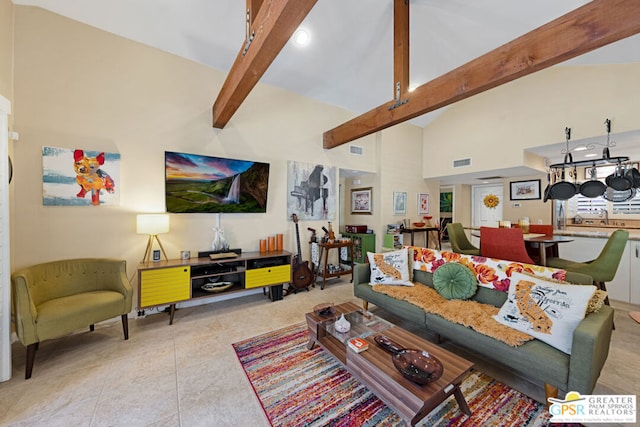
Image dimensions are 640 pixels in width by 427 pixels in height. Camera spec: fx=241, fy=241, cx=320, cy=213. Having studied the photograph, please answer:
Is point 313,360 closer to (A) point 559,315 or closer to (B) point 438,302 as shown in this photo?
(B) point 438,302

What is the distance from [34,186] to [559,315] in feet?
15.4

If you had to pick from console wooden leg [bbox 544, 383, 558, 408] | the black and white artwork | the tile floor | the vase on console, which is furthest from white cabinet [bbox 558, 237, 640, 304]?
the vase on console

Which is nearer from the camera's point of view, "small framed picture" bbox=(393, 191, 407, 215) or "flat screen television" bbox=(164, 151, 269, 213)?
"flat screen television" bbox=(164, 151, 269, 213)

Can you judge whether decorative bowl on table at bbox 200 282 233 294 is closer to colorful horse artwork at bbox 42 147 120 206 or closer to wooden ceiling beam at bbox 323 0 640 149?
colorful horse artwork at bbox 42 147 120 206

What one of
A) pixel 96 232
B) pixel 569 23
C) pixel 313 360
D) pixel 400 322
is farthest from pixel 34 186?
pixel 569 23

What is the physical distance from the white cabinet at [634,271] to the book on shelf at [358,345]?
411 centimetres

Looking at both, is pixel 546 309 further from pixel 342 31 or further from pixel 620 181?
pixel 342 31

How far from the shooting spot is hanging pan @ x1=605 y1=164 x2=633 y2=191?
10.5 feet

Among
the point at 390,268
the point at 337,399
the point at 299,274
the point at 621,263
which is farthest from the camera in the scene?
the point at 299,274

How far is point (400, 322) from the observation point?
9.12 ft

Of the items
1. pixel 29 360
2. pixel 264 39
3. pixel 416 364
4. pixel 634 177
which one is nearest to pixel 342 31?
pixel 264 39

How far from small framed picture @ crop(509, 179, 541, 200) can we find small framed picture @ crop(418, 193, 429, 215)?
193 centimetres

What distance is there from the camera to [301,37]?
301 cm

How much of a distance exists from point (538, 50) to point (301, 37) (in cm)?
242
